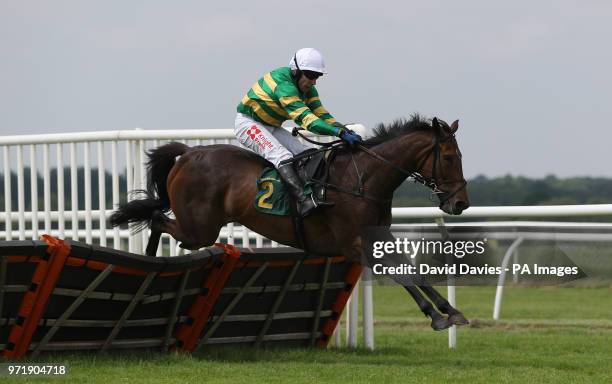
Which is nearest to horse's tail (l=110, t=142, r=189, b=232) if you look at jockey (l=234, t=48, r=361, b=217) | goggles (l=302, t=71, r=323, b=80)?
jockey (l=234, t=48, r=361, b=217)

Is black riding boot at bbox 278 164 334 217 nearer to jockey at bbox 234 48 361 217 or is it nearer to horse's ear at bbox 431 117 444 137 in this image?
jockey at bbox 234 48 361 217

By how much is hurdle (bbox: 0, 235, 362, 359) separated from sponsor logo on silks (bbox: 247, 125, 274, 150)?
2.05 ft

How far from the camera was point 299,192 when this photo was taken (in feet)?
24.0

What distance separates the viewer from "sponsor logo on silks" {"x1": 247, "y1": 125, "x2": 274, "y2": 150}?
760 centimetres

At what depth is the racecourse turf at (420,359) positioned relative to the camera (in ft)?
20.8

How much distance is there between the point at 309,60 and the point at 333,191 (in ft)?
2.57

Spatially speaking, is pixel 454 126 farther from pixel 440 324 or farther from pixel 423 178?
pixel 440 324

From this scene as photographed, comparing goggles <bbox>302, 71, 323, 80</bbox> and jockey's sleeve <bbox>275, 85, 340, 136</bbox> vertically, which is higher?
goggles <bbox>302, 71, 323, 80</bbox>

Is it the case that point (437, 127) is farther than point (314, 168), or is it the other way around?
point (314, 168)

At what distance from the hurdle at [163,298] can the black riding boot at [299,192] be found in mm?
418

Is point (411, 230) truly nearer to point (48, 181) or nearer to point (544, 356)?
point (544, 356)

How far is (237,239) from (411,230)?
1680mm

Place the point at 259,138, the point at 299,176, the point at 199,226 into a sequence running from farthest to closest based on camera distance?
the point at 199,226 < the point at 259,138 < the point at 299,176

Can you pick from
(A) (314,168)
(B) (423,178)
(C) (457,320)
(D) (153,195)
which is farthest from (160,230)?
(C) (457,320)
